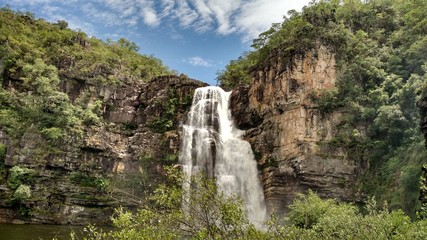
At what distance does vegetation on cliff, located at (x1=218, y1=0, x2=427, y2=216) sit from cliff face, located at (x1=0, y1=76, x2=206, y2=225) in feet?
37.4

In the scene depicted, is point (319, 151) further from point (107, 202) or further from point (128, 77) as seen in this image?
point (128, 77)

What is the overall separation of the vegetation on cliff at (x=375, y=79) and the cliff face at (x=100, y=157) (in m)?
11.4

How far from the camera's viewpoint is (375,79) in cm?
3097

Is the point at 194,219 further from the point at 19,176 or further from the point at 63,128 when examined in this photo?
the point at 63,128

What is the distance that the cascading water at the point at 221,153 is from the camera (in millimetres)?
30891

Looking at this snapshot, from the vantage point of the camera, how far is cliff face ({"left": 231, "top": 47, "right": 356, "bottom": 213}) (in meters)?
28.5

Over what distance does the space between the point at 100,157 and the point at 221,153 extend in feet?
38.1

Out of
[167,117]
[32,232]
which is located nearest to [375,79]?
[167,117]

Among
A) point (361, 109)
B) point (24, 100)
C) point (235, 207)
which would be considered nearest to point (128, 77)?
point (24, 100)

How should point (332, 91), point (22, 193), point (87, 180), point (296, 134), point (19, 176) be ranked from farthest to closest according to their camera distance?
point (87, 180) → point (332, 91) → point (296, 134) → point (19, 176) → point (22, 193)

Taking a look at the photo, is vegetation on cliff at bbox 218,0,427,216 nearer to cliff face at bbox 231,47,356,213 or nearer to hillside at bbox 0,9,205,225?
cliff face at bbox 231,47,356,213

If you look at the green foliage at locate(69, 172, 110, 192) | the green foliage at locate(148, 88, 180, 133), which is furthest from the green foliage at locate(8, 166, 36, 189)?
the green foliage at locate(148, 88, 180, 133)

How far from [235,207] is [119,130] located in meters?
32.1

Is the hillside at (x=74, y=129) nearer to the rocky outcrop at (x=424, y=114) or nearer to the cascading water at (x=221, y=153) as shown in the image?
the cascading water at (x=221, y=153)
